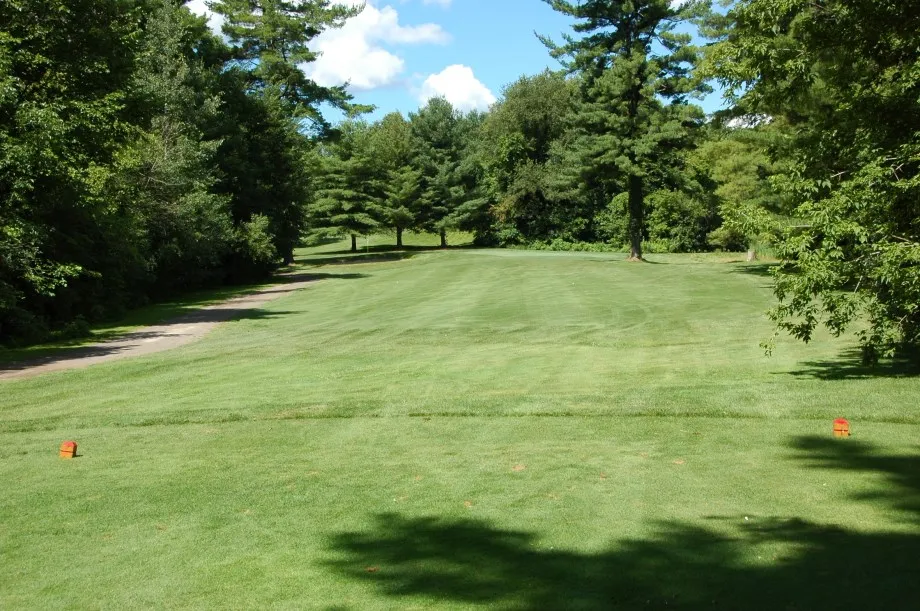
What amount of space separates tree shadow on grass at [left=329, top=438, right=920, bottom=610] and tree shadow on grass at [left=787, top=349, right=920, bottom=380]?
6.40 metres

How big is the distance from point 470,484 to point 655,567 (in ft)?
7.18

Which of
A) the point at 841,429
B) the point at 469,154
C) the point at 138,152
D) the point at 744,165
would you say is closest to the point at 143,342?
the point at 138,152

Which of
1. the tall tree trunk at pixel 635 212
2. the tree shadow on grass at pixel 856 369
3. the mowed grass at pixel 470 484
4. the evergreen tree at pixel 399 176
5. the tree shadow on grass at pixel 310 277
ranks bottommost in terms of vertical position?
the tree shadow on grass at pixel 310 277

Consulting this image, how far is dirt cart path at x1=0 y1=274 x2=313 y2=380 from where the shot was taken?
1602cm

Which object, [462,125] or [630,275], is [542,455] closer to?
[630,275]

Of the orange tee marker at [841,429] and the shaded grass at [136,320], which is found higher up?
the orange tee marker at [841,429]

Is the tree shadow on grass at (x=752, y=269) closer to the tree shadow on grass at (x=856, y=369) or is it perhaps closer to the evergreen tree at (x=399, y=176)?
the tree shadow on grass at (x=856, y=369)

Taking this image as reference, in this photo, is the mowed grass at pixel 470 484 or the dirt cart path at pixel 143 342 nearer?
the mowed grass at pixel 470 484

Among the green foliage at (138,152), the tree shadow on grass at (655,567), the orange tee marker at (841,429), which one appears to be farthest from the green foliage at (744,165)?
the green foliage at (138,152)

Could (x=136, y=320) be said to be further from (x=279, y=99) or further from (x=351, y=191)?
(x=351, y=191)

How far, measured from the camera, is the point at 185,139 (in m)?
33.9

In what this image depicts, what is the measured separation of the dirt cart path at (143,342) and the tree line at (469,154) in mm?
1894

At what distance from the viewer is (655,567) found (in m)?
4.71

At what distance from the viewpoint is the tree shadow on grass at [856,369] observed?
1145cm
